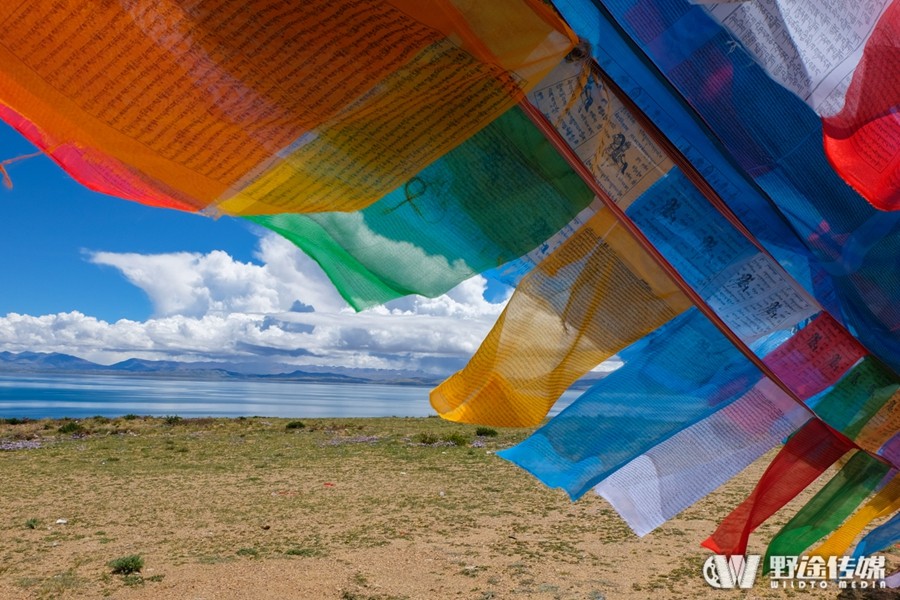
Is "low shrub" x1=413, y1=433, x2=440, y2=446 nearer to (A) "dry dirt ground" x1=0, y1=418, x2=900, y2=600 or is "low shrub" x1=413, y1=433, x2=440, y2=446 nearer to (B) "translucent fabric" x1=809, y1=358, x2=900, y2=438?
(A) "dry dirt ground" x1=0, y1=418, x2=900, y2=600

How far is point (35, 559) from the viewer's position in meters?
8.24

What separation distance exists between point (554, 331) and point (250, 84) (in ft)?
4.85

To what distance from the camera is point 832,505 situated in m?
3.00

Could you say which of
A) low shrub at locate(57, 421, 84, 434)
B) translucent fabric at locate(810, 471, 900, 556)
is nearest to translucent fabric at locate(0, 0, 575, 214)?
translucent fabric at locate(810, 471, 900, 556)

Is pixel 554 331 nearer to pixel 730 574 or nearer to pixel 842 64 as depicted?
pixel 842 64

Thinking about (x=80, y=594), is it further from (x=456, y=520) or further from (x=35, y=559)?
(x=456, y=520)

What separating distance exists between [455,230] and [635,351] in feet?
3.22

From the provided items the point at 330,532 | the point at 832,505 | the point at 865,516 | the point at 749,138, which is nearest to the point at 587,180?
the point at 749,138

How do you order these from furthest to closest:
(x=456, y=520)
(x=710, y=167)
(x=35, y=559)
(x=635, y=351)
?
(x=456, y=520)
(x=35, y=559)
(x=635, y=351)
(x=710, y=167)

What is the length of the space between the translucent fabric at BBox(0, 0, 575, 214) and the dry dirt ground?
6.28m

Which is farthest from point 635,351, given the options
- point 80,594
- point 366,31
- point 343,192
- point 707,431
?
point 80,594

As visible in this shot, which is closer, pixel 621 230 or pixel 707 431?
pixel 621 230

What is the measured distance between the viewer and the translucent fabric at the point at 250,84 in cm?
130

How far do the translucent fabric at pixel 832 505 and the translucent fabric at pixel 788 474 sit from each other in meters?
0.13
